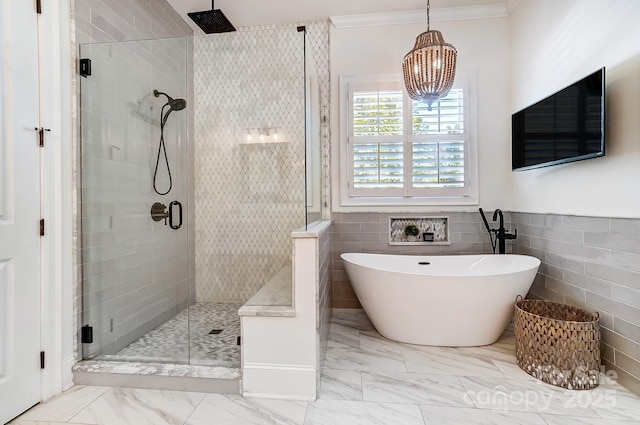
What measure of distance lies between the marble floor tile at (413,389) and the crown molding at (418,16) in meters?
3.02

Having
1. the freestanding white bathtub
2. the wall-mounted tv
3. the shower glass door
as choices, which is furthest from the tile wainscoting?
the shower glass door

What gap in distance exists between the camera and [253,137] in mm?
2414

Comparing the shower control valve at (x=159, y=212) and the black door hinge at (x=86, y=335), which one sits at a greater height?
the shower control valve at (x=159, y=212)

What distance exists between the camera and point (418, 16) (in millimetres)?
2887

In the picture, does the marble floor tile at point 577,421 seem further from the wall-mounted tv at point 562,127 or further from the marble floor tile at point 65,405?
the marble floor tile at point 65,405

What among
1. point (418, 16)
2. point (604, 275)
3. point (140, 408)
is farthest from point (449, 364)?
point (418, 16)

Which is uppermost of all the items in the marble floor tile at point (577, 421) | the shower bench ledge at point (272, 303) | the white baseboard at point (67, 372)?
the shower bench ledge at point (272, 303)

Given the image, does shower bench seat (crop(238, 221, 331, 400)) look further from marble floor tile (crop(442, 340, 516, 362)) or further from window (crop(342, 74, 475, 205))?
window (crop(342, 74, 475, 205))

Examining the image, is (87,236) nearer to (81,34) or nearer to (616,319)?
(81,34)

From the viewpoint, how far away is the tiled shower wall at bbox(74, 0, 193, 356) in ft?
→ 6.40

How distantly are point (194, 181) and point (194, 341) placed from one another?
119 centimetres

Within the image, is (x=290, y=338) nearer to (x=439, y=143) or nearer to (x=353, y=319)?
(x=353, y=319)

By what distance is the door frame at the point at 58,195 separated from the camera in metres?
1.69

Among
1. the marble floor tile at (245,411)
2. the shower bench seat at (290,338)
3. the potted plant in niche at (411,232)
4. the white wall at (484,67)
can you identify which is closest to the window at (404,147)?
the white wall at (484,67)
